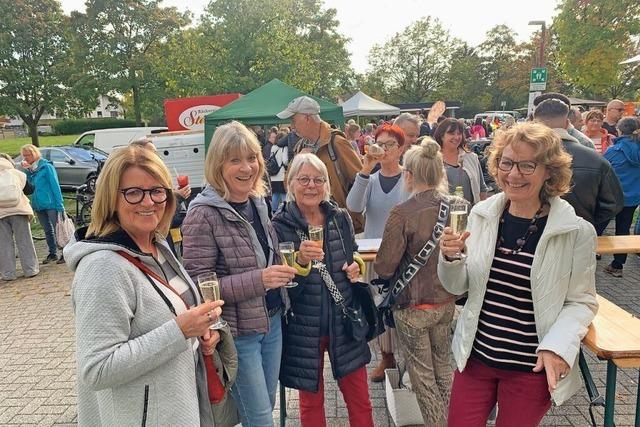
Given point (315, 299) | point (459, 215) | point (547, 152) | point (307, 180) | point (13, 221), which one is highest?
point (547, 152)

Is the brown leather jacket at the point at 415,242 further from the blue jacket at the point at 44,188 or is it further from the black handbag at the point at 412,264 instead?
the blue jacket at the point at 44,188

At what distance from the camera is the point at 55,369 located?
161 inches

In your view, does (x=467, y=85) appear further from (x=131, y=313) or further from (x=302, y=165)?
(x=131, y=313)

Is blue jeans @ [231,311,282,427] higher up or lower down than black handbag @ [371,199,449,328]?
lower down

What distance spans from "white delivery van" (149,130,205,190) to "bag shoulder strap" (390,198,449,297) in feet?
22.0

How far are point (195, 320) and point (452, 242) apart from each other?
1157mm

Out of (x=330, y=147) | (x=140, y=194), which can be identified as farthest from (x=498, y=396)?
(x=330, y=147)

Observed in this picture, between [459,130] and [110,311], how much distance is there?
3.68 meters

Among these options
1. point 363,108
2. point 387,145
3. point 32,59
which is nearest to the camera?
point 387,145

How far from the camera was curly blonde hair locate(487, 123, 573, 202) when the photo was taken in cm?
191

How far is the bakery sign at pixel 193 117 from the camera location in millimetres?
10672

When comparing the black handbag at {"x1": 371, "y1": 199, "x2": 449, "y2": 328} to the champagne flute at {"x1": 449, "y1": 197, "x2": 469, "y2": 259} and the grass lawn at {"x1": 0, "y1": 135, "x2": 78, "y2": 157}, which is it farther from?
the grass lawn at {"x1": 0, "y1": 135, "x2": 78, "y2": 157}

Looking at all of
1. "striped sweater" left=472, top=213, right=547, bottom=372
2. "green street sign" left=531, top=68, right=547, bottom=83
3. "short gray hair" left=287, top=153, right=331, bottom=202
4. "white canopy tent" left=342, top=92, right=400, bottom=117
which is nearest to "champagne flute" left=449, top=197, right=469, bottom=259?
"striped sweater" left=472, top=213, right=547, bottom=372

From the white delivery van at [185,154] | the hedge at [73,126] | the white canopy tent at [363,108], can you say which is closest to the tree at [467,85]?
the white canopy tent at [363,108]
